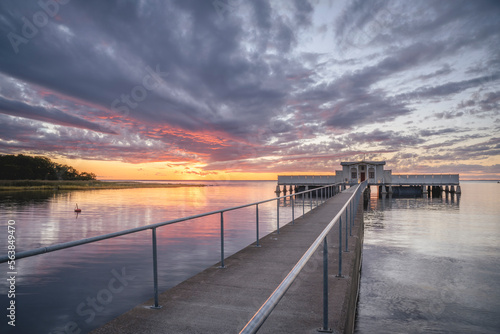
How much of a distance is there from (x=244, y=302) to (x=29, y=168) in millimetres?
114640

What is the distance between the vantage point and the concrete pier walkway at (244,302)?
3738 millimetres

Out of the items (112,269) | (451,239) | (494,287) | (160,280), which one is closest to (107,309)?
(160,280)

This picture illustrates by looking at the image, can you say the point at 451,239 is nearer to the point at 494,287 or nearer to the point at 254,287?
the point at 494,287

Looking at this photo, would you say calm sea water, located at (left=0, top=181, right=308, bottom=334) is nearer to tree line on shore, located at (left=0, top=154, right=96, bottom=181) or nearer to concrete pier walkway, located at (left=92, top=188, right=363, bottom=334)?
concrete pier walkway, located at (left=92, top=188, right=363, bottom=334)

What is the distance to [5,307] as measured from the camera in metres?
8.12

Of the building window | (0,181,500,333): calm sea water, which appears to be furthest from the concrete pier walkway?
the building window

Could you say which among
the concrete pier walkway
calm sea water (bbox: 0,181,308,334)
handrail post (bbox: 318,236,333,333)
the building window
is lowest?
calm sea water (bbox: 0,181,308,334)

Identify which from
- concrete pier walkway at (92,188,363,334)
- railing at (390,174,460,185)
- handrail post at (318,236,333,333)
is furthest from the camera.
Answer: railing at (390,174,460,185)

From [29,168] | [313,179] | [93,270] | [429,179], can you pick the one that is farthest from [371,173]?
[29,168]

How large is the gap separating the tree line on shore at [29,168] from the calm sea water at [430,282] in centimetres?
10625

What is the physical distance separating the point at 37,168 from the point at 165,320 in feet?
384

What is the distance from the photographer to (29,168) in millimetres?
98438

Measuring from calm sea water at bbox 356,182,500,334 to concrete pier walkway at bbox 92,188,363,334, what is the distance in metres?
2.03

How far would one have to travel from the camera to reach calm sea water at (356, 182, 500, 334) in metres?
7.09
